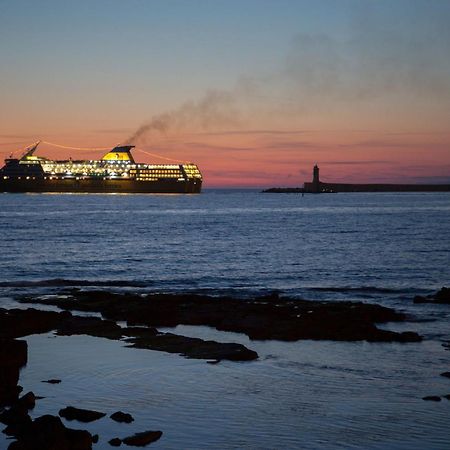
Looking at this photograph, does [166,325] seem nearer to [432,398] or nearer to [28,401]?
[28,401]

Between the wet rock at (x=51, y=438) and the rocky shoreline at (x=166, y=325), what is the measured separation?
11 centimetres

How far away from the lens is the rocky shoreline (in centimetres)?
1277

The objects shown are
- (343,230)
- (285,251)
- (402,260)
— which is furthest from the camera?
(343,230)

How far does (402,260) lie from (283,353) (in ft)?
88.6

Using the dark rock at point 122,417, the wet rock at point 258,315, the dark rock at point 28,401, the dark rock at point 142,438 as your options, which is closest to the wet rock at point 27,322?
the wet rock at point 258,315

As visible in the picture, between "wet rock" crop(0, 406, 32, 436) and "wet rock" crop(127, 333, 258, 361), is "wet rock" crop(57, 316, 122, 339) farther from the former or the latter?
"wet rock" crop(0, 406, 32, 436)

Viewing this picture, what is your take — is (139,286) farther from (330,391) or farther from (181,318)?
(330,391)

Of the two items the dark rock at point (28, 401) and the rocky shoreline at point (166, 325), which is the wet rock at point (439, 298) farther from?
the dark rock at point (28, 401)

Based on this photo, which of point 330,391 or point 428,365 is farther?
point 428,365

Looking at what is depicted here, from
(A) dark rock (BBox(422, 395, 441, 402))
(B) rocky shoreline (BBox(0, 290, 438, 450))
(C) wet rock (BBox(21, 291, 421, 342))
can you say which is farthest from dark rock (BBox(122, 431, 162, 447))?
(C) wet rock (BBox(21, 291, 421, 342))

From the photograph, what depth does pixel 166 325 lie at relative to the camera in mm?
20750

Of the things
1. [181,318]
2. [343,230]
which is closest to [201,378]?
[181,318]

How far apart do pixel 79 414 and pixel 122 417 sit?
28.0 inches

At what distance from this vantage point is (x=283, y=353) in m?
17.5
